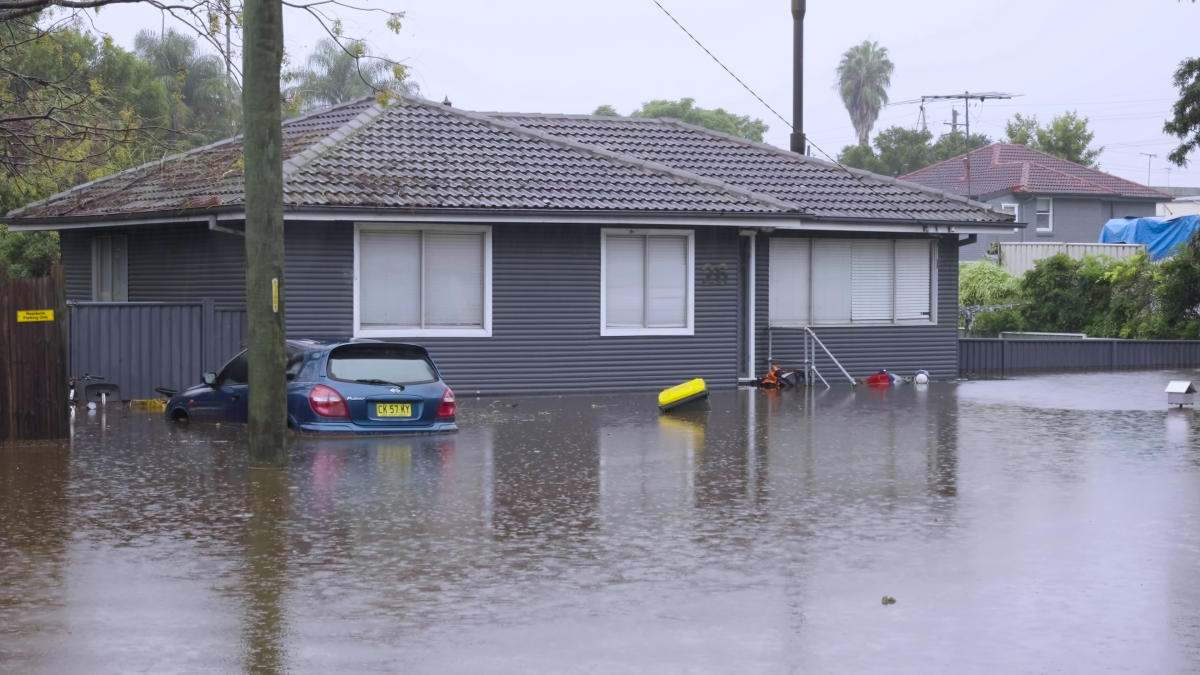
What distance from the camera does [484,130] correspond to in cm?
2808

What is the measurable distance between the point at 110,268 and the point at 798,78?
15877 millimetres

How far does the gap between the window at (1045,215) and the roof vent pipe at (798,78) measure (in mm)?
32732

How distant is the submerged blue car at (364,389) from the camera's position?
17.6m

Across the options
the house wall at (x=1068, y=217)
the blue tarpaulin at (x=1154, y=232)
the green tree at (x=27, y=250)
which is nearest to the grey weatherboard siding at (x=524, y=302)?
the green tree at (x=27, y=250)

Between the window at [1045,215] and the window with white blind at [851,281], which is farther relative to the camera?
the window at [1045,215]

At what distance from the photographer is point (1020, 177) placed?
66.2m

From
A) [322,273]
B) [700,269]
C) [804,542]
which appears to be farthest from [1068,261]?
[804,542]

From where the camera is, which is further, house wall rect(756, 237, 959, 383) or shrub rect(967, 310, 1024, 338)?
shrub rect(967, 310, 1024, 338)

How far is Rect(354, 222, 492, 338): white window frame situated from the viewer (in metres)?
24.2

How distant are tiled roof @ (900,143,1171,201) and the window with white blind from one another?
3623 centimetres

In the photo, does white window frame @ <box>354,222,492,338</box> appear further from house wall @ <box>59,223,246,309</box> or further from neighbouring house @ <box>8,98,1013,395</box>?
house wall @ <box>59,223,246,309</box>

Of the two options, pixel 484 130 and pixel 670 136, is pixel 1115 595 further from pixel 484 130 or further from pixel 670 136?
pixel 670 136

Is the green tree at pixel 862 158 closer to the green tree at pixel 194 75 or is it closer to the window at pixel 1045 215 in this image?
the window at pixel 1045 215

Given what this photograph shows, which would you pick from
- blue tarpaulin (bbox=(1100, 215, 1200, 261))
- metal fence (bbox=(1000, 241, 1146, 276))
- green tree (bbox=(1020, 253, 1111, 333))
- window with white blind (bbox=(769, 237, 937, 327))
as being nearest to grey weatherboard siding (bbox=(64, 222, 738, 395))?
window with white blind (bbox=(769, 237, 937, 327))
